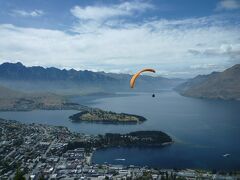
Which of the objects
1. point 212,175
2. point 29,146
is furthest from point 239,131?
point 29,146

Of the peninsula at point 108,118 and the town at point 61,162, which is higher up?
the peninsula at point 108,118

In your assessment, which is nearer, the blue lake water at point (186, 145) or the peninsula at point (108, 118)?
the blue lake water at point (186, 145)

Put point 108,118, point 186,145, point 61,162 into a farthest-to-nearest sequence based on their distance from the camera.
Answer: point 108,118 < point 186,145 < point 61,162

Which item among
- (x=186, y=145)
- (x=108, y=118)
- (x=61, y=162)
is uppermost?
(x=108, y=118)

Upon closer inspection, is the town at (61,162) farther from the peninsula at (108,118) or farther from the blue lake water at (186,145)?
the peninsula at (108,118)

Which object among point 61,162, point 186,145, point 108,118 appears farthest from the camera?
point 108,118

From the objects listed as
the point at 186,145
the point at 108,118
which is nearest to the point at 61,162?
the point at 186,145

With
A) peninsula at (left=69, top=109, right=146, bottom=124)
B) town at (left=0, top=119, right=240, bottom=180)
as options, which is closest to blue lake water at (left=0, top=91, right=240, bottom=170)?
peninsula at (left=69, top=109, right=146, bottom=124)

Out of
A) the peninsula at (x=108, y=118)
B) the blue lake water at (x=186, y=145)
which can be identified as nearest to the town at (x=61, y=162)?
the blue lake water at (x=186, y=145)

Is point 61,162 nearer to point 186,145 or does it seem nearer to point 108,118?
point 186,145
